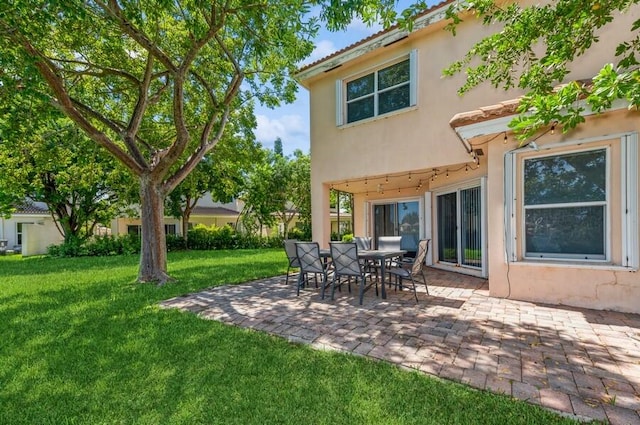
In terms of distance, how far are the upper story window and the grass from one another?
6798mm

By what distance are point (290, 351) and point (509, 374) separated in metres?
2.39

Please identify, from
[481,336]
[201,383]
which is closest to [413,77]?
[481,336]

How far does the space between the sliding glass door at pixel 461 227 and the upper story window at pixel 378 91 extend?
10.4 ft

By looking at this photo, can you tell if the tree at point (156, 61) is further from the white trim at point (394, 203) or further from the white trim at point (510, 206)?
the white trim at point (394, 203)

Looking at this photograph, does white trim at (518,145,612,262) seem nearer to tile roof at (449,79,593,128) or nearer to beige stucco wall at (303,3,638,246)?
tile roof at (449,79,593,128)

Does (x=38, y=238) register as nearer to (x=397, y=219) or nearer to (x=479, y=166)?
(x=397, y=219)

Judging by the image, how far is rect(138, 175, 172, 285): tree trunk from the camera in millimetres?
8258

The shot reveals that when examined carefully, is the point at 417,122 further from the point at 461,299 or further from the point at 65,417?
the point at 65,417

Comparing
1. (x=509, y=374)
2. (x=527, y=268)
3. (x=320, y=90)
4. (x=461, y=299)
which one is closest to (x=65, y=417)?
(x=509, y=374)

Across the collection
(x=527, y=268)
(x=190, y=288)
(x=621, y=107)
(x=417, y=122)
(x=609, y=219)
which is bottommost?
(x=190, y=288)

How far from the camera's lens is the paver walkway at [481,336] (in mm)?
2812

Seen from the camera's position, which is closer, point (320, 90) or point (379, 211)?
point (320, 90)

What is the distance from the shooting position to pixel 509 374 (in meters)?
3.07

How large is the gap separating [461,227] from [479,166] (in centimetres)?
192
